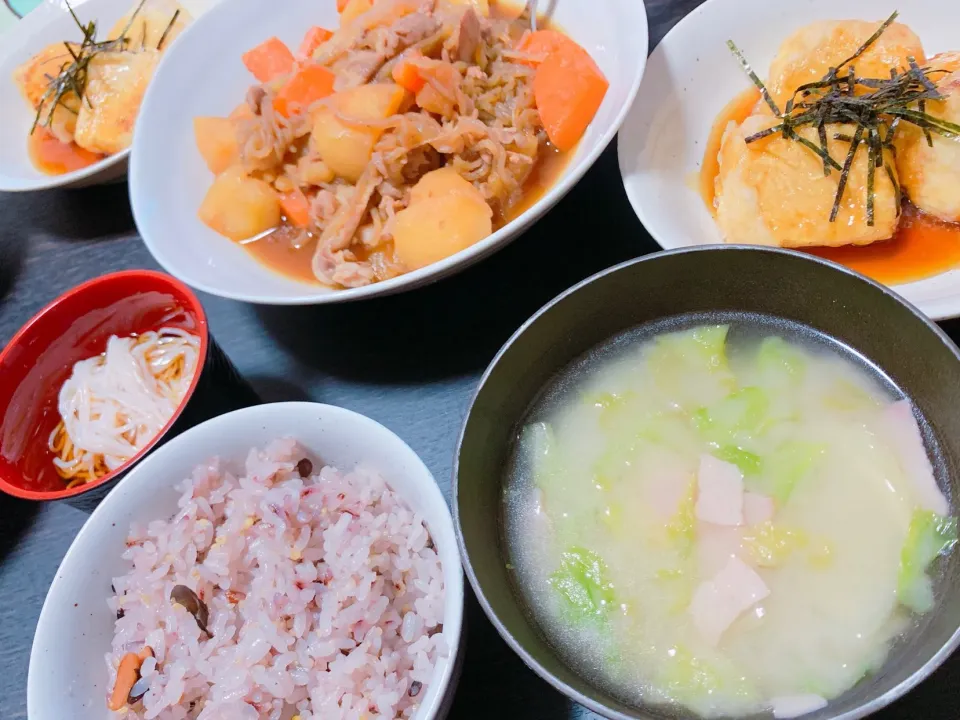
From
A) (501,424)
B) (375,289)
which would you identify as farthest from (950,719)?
(375,289)

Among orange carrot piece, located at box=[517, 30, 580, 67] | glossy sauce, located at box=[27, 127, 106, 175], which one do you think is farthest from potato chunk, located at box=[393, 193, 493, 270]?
glossy sauce, located at box=[27, 127, 106, 175]

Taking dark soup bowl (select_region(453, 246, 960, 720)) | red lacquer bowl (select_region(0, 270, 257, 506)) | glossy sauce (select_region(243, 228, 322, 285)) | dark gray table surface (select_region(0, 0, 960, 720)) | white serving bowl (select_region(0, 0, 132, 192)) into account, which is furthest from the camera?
white serving bowl (select_region(0, 0, 132, 192))

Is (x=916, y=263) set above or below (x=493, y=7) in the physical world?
below

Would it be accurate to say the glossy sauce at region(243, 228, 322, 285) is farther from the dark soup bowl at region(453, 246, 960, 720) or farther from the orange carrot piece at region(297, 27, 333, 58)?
the dark soup bowl at region(453, 246, 960, 720)

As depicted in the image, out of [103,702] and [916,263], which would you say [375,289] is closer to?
[103,702]

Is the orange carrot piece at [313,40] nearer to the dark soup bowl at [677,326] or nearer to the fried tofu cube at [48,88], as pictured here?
the fried tofu cube at [48,88]

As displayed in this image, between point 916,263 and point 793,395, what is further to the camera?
point 916,263

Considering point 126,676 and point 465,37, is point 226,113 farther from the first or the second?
point 126,676
